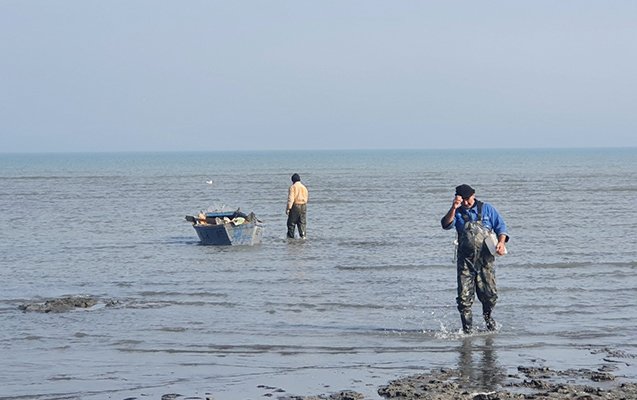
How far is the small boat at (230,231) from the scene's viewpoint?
25.8 meters

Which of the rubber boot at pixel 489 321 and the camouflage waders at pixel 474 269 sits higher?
the camouflage waders at pixel 474 269

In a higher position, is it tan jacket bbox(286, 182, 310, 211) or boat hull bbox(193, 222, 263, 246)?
tan jacket bbox(286, 182, 310, 211)

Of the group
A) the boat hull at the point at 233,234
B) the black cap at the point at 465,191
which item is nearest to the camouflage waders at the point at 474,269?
the black cap at the point at 465,191

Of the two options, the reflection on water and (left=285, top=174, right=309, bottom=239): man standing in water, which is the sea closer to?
the reflection on water

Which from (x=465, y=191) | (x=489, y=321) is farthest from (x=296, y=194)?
(x=465, y=191)

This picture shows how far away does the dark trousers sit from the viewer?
86.1 ft

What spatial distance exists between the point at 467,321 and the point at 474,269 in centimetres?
66

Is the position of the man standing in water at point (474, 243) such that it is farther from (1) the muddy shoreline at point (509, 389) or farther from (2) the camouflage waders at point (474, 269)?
(1) the muddy shoreline at point (509, 389)

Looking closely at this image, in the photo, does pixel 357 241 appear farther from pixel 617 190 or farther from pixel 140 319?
pixel 617 190

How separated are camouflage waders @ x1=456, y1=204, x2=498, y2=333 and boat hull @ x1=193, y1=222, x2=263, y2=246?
13494 millimetres

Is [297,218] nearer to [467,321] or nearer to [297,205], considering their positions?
[297,205]

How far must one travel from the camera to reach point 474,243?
1229 cm

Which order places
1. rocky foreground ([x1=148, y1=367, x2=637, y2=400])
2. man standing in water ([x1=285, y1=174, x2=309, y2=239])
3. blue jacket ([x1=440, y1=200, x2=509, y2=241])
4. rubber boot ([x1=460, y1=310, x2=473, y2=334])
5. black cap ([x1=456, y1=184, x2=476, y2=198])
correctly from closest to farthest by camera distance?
1. rocky foreground ([x1=148, y1=367, x2=637, y2=400])
2. black cap ([x1=456, y1=184, x2=476, y2=198])
3. blue jacket ([x1=440, y1=200, x2=509, y2=241])
4. rubber boot ([x1=460, y1=310, x2=473, y2=334])
5. man standing in water ([x1=285, y1=174, x2=309, y2=239])

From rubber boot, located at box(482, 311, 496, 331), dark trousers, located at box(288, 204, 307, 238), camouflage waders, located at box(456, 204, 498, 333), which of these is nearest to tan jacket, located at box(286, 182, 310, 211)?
dark trousers, located at box(288, 204, 307, 238)
